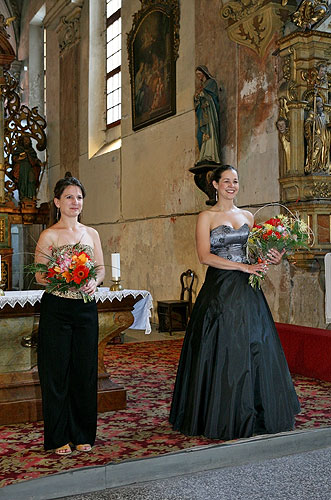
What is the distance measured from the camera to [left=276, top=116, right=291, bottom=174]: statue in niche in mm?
7738

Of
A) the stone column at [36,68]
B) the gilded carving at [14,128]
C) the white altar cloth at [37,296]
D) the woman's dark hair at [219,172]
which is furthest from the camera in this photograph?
the stone column at [36,68]

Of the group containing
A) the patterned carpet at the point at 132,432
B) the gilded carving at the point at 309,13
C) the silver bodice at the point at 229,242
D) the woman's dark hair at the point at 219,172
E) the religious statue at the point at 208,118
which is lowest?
the patterned carpet at the point at 132,432

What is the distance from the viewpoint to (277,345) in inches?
171

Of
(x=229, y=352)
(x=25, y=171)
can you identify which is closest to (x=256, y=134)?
(x=229, y=352)

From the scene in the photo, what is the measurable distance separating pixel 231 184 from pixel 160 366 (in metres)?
3.26

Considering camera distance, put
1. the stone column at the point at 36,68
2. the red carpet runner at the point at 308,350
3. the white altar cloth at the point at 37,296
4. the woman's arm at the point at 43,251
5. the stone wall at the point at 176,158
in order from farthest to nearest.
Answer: the stone column at the point at 36,68 < the stone wall at the point at 176,158 < the red carpet runner at the point at 308,350 < the white altar cloth at the point at 37,296 < the woman's arm at the point at 43,251

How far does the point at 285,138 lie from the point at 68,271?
4.79 m

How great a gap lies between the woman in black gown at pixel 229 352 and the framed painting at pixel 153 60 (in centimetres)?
671

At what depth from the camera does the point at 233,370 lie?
412cm

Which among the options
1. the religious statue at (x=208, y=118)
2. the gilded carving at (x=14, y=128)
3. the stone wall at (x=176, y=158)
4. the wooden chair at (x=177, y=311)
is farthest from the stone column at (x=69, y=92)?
the religious statue at (x=208, y=118)

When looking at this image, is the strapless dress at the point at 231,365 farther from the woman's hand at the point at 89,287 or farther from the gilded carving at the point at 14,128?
the gilded carving at the point at 14,128

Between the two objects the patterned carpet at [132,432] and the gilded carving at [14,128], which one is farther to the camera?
the gilded carving at [14,128]

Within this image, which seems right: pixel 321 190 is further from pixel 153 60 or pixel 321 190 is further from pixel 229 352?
pixel 153 60

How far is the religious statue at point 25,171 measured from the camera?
14.9m
